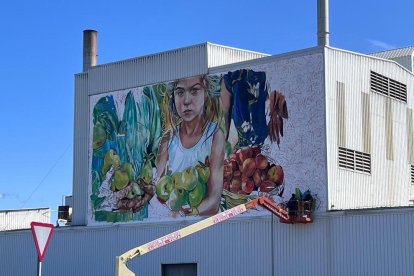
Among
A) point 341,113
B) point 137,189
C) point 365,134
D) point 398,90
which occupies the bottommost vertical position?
point 137,189

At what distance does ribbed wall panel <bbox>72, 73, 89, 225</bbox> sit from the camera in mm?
42250

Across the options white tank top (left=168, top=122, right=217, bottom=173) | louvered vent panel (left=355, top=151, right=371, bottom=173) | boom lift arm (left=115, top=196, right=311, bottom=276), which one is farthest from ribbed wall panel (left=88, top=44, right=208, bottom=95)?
boom lift arm (left=115, top=196, right=311, bottom=276)

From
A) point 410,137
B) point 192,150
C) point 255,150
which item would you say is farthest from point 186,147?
point 410,137

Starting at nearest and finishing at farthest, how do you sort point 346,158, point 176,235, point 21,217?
point 176,235 < point 346,158 < point 21,217

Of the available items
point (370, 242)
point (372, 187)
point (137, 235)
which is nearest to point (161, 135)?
point (137, 235)

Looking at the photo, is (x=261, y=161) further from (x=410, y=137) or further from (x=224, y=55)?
(x=410, y=137)

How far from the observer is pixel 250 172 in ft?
115

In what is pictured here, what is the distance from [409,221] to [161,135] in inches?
578

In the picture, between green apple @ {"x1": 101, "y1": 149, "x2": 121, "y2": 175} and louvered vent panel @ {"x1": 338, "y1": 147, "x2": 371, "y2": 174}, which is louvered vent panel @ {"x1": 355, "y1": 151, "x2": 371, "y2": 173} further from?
green apple @ {"x1": 101, "y1": 149, "x2": 121, "y2": 175}

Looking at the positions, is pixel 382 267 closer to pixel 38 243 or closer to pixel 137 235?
pixel 137 235

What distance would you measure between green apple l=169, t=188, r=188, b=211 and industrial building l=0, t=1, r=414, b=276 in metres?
0.24

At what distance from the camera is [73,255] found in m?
41.4

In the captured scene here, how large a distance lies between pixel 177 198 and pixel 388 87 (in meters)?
11.8

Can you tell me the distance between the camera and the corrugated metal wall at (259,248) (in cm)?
2908
